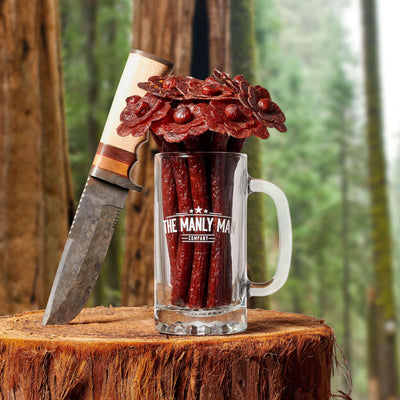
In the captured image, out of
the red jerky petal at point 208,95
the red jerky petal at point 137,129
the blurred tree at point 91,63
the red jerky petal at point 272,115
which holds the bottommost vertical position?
the red jerky petal at point 137,129

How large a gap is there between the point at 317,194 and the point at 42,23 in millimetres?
6584

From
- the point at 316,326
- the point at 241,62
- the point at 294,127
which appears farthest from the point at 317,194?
the point at 316,326

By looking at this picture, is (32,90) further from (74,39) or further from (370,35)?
(370,35)

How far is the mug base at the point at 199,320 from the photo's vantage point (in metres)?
0.93

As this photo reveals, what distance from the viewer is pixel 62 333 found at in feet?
3.23

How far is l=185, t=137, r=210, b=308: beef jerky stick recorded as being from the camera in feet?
3.03

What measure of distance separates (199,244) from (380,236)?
3539 millimetres

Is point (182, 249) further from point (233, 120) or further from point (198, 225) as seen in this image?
point (233, 120)

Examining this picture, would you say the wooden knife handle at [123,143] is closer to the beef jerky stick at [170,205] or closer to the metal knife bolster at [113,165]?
the metal knife bolster at [113,165]

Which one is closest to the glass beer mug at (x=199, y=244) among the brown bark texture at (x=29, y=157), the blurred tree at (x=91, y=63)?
the brown bark texture at (x=29, y=157)

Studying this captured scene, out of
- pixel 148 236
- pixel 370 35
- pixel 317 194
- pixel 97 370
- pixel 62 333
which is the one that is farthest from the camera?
pixel 317 194

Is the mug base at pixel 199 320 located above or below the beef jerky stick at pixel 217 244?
below

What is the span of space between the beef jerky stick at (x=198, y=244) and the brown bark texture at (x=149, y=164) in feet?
3.29

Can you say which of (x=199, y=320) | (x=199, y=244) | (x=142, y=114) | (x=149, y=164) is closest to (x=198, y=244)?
(x=199, y=244)
